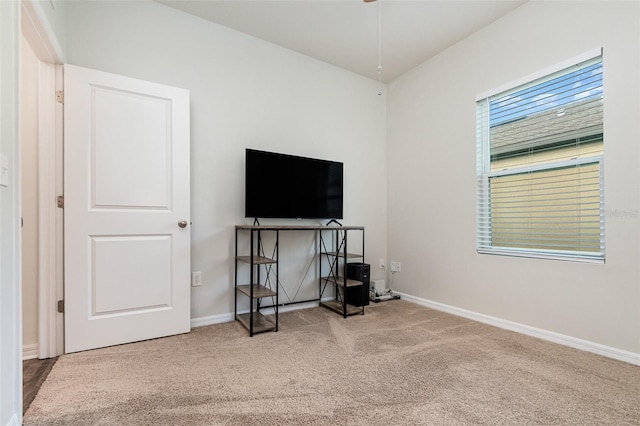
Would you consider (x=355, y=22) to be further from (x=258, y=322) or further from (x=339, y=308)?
(x=258, y=322)

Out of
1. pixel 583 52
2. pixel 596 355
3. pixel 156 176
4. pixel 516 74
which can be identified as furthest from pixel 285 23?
pixel 596 355

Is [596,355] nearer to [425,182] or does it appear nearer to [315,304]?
[425,182]

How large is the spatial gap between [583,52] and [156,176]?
323cm

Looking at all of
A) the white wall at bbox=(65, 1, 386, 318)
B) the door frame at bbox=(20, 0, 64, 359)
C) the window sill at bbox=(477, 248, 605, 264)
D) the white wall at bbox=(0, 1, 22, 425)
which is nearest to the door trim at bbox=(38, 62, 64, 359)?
the door frame at bbox=(20, 0, 64, 359)

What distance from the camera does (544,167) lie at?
2.46 metres

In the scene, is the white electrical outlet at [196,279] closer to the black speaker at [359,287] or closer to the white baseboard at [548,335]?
the black speaker at [359,287]

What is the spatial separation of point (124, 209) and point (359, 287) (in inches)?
85.9

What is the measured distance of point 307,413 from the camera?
57.1 inches

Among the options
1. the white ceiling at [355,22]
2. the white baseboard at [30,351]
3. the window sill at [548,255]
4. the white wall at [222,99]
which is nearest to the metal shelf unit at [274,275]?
the white wall at [222,99]

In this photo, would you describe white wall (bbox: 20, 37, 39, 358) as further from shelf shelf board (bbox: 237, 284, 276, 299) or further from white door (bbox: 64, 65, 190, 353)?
shelf shelf board (bbox: 237, 284, 276, 299)

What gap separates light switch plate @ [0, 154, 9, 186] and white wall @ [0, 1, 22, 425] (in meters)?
0.02

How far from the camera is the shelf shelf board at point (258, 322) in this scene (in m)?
2.52

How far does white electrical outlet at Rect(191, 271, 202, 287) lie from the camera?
2.62 meters

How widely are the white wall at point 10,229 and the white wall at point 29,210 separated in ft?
2.87
